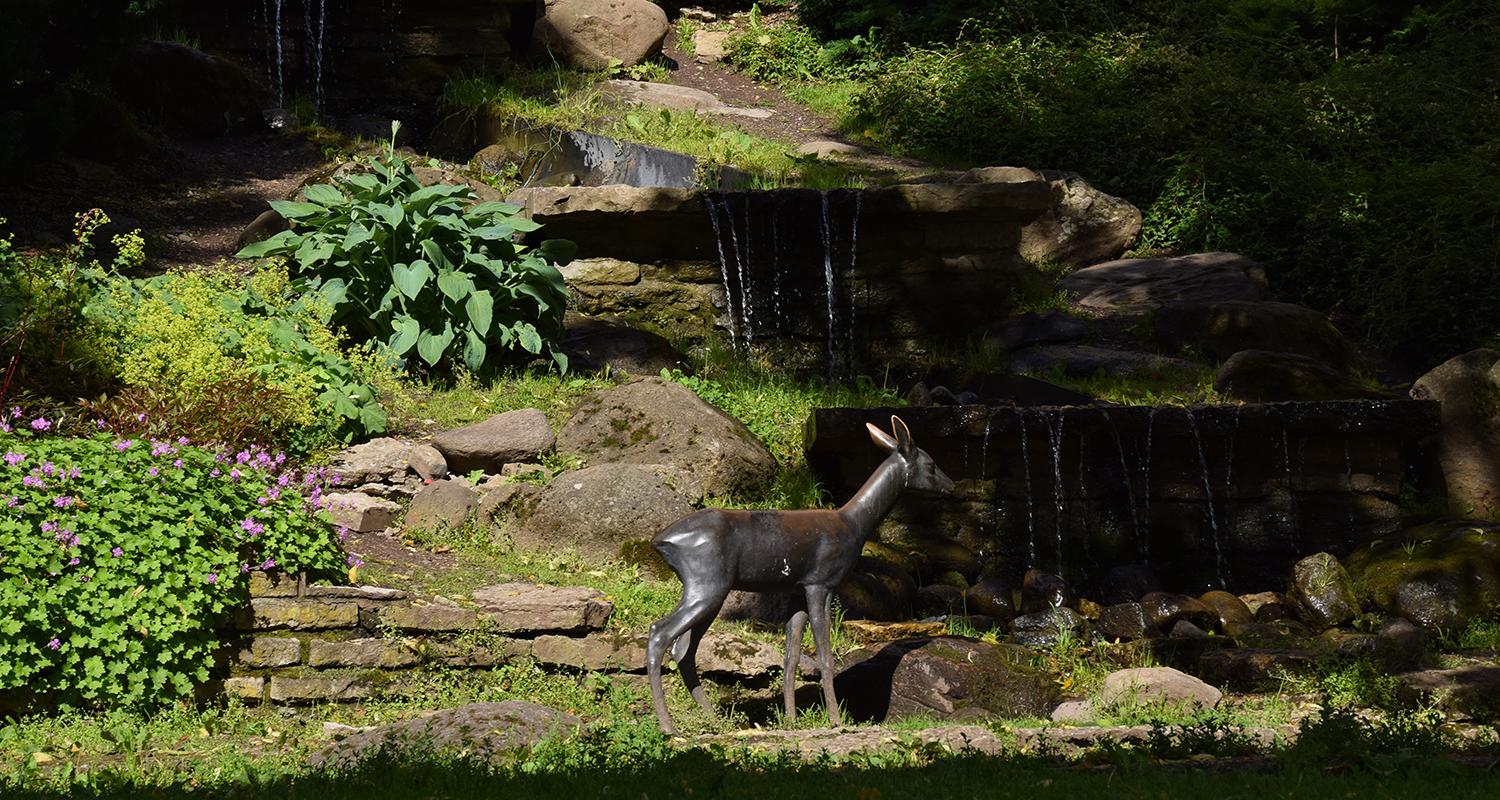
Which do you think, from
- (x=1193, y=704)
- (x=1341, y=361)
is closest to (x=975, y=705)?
(x=1193, y=704)

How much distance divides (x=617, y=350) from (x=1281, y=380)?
4.76 m

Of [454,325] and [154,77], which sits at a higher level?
[154,77]

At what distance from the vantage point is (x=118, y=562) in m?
5.65

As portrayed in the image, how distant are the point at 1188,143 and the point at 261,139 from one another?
9843mm

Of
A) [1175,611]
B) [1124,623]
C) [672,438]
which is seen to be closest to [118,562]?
[672,438]

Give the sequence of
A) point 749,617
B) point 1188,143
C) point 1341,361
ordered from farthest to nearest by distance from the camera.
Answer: point 1188,143 → point 1341,361 → point 749,617

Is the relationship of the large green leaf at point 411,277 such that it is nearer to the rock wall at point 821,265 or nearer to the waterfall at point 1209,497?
the rock wall at point 821,265

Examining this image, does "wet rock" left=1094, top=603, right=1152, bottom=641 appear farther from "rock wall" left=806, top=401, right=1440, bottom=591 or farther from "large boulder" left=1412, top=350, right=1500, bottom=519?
"large boulder" left=1412, top=350, right=1500, bottom=519

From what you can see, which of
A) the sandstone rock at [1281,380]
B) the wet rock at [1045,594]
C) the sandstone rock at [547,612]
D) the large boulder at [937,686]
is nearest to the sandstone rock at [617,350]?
the wet rock at [1045,594]

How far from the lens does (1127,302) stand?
13.1 m

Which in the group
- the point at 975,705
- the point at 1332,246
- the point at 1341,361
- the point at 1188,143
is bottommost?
the point at 975,705

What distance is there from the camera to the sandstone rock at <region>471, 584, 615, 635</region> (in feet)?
20.8

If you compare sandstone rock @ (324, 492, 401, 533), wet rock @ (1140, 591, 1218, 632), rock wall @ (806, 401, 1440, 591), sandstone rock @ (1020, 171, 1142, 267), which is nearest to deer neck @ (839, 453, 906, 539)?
wet rock @ (1140, 591, 1218, 632)

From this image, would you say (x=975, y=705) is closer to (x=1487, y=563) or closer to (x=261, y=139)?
(x=1487, y=563)
